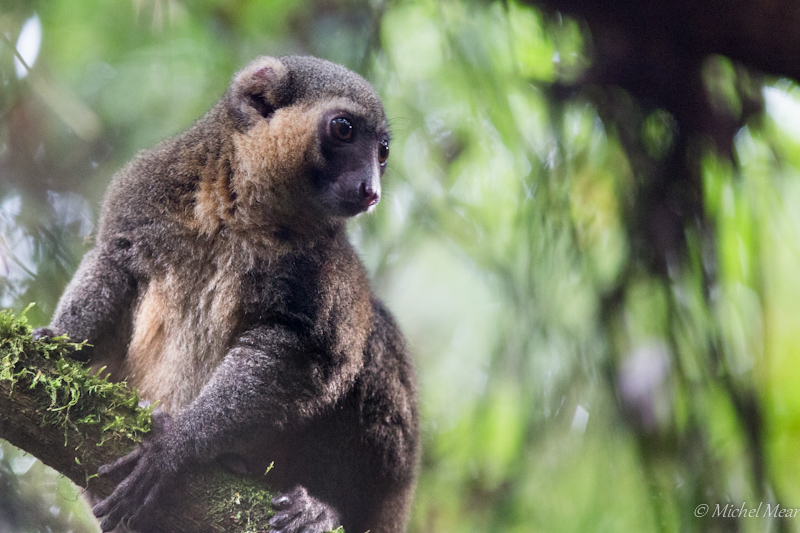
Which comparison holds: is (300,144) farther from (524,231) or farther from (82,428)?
(82,428)

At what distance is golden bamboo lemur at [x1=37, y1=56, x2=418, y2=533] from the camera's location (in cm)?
293

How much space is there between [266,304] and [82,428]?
3.25ft

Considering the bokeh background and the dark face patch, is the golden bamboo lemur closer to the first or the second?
the dark face patch

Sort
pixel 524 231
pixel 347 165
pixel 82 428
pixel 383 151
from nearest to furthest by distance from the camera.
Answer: pixel 82 428, pixel 347 165, pixel 383 151, pixel 524 231

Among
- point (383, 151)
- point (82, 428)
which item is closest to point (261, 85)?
point (383, 151)

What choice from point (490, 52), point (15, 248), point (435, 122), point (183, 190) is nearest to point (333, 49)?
point (435, 122)

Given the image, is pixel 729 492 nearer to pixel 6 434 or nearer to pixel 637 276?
pixel 637 276

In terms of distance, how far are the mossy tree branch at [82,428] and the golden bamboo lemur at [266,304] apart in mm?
149

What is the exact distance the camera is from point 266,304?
3.07 m

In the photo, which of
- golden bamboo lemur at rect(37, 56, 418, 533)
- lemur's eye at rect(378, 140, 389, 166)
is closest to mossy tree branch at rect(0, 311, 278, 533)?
golden bamboo lemur at rect(37, 56, 418, 533)

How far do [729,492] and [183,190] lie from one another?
3.25m

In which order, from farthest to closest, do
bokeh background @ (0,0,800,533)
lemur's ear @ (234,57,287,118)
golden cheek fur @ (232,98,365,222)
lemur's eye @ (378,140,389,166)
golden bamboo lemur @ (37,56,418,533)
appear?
lemur's eye @ (378,140,389,166) < bokeh background @ (0,0,800,533) < lemur's ear @ (234,57,287,118) < golden cheek fur @ (232,98,365,222) < golden bamboo lemur @ (37,56,418,533)

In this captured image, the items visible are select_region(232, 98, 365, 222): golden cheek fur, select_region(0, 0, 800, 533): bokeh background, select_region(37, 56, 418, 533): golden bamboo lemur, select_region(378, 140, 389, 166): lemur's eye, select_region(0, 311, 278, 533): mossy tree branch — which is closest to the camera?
select_region(0, 311, 278, 533): mossy tree branch

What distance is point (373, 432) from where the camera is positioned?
341 cm
